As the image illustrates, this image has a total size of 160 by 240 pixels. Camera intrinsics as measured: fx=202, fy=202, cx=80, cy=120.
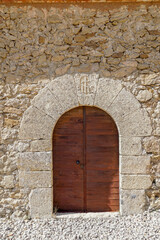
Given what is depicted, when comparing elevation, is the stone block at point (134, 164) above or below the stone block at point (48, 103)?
below

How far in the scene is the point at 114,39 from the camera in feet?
10.5

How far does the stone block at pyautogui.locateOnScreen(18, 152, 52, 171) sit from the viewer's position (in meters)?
3.15

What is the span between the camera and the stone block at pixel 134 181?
315 centimetres

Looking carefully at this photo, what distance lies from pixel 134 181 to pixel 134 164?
27 centimetres

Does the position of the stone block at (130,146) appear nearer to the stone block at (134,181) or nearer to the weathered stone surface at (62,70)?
the stone block at (134,181)

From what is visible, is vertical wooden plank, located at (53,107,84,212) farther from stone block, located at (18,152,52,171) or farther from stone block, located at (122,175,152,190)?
stone block, located at (122,175,152,190)

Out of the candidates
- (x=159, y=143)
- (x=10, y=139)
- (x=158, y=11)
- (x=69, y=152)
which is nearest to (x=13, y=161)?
(x=10, y=139)

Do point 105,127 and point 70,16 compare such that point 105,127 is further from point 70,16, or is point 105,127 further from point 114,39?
point 70,16

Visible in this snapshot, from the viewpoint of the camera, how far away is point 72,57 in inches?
126

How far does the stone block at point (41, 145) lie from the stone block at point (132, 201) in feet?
4.44

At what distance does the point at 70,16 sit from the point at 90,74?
3.18 feet

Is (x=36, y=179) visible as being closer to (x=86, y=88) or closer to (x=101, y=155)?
(x=101, y=155)

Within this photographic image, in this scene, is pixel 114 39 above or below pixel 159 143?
above

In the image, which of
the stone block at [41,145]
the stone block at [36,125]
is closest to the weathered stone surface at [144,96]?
the stone block at [36,125]
